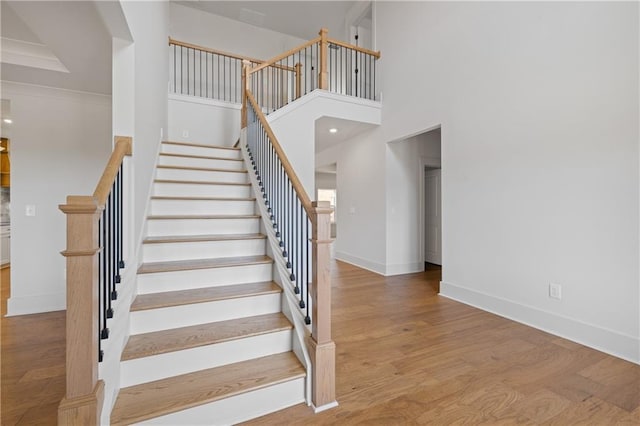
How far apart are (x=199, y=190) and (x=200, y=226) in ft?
1.69

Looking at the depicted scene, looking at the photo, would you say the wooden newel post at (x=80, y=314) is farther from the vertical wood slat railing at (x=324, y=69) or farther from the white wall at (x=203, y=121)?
the white wall at (x=203, y=121)

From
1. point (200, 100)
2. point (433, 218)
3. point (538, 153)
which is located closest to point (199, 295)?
point (538, 153)

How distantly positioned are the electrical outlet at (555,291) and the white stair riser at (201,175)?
10.4 ft

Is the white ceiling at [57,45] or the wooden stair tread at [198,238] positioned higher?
the white ceiling at [57,45]

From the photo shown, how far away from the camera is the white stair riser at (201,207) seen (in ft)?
8.94

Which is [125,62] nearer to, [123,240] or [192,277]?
[123,240]

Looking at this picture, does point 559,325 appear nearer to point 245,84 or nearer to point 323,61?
point 323,61

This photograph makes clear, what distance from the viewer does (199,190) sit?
3025mm

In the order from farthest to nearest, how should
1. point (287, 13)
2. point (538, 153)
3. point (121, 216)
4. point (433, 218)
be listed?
point (287, 13), point (433, 218), point (538, 153), point (121, 216)

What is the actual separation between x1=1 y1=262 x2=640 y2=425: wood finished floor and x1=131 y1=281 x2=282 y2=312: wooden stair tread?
2.19 feet

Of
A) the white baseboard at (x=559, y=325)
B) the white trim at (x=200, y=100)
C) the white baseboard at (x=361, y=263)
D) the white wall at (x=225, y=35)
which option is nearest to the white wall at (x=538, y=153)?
the white baseboard at (x=559, y=325)

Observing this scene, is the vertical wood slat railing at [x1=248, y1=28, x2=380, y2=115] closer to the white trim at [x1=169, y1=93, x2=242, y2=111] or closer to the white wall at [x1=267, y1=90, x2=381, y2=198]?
the white wall at [x1=267, y1=90, x2=381, y2=198]

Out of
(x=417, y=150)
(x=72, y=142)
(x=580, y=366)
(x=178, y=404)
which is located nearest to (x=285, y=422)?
(x=178, y=404)

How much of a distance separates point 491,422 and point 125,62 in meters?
3.08
